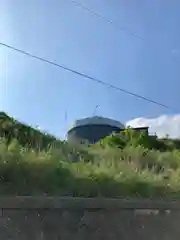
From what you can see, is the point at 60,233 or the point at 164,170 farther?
the point at 164,170

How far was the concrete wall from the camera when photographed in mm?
6000

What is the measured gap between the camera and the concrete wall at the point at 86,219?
6.00m

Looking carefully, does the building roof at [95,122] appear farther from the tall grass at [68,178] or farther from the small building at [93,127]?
the tall grass at [68,178]

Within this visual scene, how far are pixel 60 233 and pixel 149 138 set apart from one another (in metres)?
16.6

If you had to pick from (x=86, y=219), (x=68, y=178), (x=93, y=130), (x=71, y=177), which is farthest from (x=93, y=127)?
(x=86, y=219)

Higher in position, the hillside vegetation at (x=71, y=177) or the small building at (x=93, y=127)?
the small building at (x=93, y=127)

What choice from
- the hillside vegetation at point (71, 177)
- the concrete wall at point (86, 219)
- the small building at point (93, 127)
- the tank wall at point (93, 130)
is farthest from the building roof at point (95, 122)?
the concrete wall at point (86, 219)

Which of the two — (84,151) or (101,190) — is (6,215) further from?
(84,151)

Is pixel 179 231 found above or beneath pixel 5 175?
beneath

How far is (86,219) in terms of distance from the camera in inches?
281

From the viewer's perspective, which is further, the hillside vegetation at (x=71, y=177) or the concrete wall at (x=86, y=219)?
the hillside vegetation at (x=71, y=177)

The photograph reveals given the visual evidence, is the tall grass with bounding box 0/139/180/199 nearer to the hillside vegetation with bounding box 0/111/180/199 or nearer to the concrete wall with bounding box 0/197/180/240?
the hillside vegetation with bounding box 0/111/180/199

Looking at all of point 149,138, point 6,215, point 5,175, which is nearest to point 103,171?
point 5,175

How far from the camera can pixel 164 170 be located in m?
12.3
